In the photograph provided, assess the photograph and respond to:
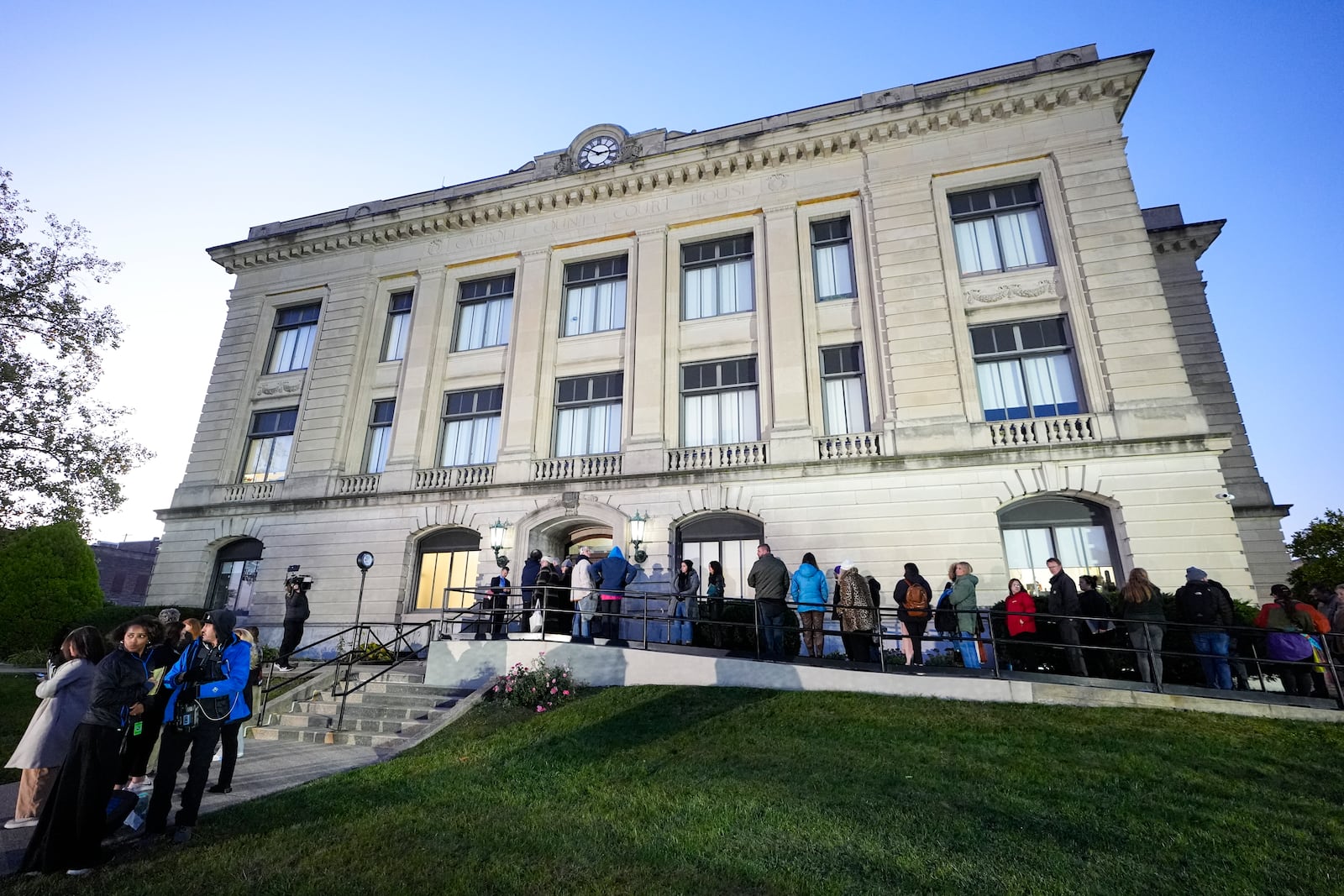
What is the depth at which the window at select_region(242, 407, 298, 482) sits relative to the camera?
71.9 ft

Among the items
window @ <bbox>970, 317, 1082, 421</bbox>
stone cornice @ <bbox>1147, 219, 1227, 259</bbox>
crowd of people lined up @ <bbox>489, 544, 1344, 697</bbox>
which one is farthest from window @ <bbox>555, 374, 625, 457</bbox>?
stone cornice @ <bbox>1147, 219, 1227, 259</bbox>

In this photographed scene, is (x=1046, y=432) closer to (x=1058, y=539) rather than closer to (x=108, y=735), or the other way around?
(x=1058, y=539)

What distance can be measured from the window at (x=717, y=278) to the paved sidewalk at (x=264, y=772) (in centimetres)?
1453

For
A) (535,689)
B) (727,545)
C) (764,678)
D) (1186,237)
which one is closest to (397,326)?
(727,545)

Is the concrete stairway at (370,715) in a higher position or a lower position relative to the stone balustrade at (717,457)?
lower

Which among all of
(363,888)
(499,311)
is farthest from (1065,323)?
(363,888)

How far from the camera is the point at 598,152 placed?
22203 millimetres

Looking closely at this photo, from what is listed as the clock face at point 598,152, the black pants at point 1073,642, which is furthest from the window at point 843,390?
the clock face at point 598,152

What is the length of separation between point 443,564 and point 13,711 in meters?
9.39

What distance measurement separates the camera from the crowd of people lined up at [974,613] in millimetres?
9500

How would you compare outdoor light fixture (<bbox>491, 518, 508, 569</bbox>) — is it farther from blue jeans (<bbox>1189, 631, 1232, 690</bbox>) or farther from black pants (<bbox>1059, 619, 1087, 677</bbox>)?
blue jeans (<bbox>1189, 631, 1232, 690</bbox>)

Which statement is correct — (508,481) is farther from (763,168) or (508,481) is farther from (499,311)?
(763,168)

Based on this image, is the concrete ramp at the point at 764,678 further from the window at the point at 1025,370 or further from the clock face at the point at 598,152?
the clock face at the point at 598,152

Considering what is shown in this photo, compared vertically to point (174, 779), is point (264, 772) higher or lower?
lower
